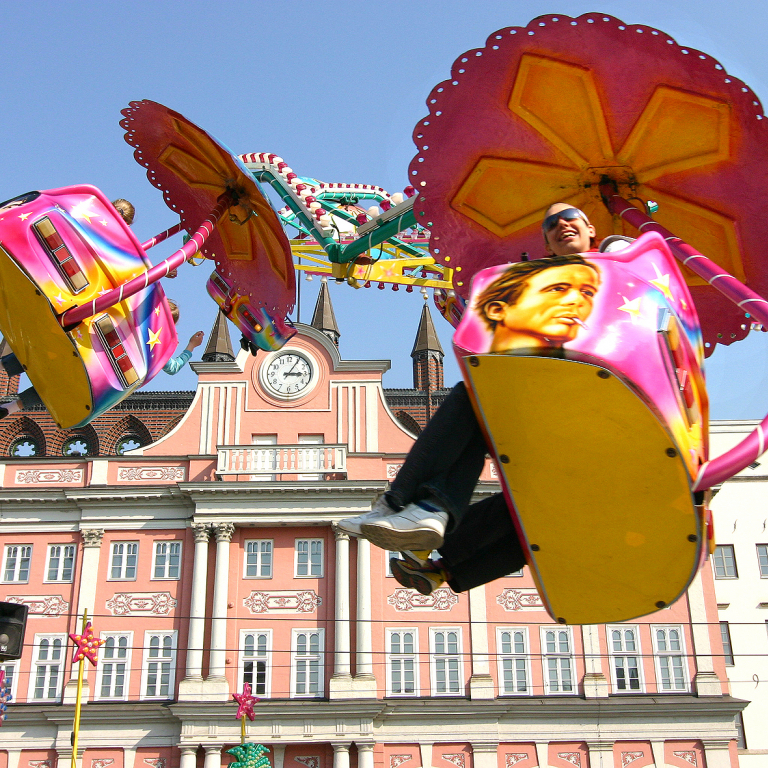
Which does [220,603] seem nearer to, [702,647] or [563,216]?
[702,647]

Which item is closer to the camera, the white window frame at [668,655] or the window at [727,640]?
the white window frame at [668,655]

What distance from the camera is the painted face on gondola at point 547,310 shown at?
3.34 m

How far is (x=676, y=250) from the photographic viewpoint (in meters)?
4.59

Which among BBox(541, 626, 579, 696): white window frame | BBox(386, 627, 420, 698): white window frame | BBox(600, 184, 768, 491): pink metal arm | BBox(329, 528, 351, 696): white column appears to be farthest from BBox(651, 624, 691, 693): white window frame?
BBox(600, 184, 768, 491): pink metal arm

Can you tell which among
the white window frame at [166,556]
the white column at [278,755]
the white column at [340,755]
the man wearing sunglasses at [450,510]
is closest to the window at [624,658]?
the white column at [340,755]

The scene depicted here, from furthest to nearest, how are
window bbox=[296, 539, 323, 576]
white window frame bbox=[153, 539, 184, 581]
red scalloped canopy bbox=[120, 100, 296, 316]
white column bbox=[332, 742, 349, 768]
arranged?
1. white window frame bbox=[153, 539, 184, 581]
2. window bbox=[296, 539, 323, 576]
3. white column bbox=[332, 742, 349, 768]
4. red scalloped canopy bbox=[120, 100, 296, 316]

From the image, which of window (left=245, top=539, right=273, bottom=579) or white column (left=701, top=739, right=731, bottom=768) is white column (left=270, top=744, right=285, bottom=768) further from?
white column (left=701, top=739, right=731, bottom=768)

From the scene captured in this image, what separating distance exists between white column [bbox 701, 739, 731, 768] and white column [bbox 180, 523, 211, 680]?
14603mm

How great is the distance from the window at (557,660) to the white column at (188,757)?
10235 mm

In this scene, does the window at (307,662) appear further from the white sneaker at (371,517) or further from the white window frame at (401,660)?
the white sneaker at (371,517)

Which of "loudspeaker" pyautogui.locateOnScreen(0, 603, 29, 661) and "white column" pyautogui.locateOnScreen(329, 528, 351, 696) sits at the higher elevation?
"white column" pyautogui.locateOnScreen(329, 528, 351, 696)

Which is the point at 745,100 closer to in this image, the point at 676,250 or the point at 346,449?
the point at 676,250

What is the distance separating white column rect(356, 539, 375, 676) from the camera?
2998cm

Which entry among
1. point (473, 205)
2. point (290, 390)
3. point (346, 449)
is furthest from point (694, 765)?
point (473, 205)
